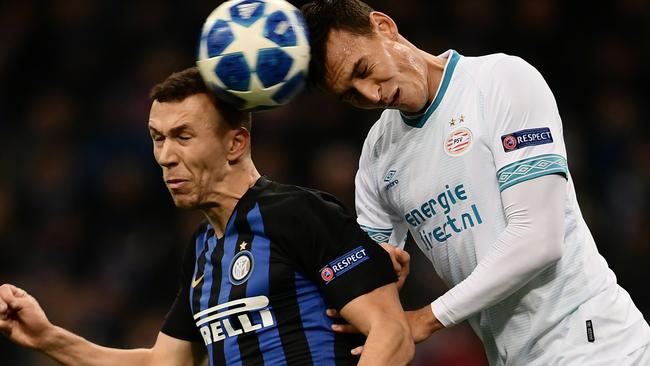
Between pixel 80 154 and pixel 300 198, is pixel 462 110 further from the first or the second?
pixel 80 154

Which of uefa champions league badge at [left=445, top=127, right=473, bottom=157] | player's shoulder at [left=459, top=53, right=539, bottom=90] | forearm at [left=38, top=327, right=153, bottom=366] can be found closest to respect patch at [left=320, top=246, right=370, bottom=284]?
uefa champions league badge at [left=445, top=127, right=473, bottom=157]

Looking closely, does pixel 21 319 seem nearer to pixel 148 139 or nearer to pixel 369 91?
pixel 369 91

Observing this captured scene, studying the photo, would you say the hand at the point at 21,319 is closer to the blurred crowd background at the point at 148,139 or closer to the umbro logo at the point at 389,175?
the umbro logo at the point at 389,175

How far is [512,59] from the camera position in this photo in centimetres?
405

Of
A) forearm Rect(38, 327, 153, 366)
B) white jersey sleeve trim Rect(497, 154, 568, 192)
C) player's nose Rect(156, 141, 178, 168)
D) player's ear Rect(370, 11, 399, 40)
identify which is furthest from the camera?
forearm Rect(38, 327, 153, 366)

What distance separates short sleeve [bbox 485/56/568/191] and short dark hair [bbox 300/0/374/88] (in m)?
0.55

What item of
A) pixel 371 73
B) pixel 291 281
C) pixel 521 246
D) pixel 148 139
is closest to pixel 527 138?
pixel 521 246

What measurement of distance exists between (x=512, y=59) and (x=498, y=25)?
612 centimetres

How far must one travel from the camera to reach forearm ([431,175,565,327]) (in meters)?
3.78

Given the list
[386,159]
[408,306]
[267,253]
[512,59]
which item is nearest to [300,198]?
[267,253]

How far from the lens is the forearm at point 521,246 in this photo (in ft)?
12.4

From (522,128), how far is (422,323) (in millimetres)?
776

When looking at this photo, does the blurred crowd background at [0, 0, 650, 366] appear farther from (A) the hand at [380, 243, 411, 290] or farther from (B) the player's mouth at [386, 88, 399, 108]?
(B) the player's mouth at [386, 88, 399, 108]

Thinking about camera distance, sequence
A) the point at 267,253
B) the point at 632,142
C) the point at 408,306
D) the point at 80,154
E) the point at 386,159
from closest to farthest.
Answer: the point at 267,253 < the point at 386,159 < the point at 408,306 < the point at 632,142 < the point at 80,154
